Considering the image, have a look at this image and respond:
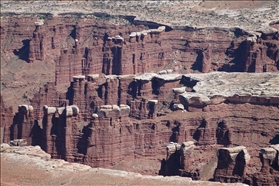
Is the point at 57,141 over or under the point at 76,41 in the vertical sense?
under

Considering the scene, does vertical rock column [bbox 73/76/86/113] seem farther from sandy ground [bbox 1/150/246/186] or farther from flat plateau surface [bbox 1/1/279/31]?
sandy ground [bbox 1/150/246/186]

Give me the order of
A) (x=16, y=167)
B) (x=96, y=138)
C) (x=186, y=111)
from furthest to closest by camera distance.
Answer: (x=186, y=111), (x=96, y=138), (x=16, y=167)

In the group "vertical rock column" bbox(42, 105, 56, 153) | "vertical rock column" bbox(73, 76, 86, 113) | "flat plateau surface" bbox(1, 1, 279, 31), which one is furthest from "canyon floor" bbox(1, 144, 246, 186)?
"flat plateau surface" bbox(1, 1, 279, 31)

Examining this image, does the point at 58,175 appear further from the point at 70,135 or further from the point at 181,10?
the point at 181,10

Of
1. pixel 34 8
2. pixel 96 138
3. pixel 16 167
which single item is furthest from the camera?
pixel 34 8

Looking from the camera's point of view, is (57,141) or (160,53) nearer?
(57,141)

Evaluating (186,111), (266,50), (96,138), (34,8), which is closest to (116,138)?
(96,138)

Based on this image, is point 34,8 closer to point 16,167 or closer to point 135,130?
point 135,130

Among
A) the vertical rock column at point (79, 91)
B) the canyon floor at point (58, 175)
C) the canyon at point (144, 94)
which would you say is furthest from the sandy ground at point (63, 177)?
the vertical rock column at point (79, 91)
